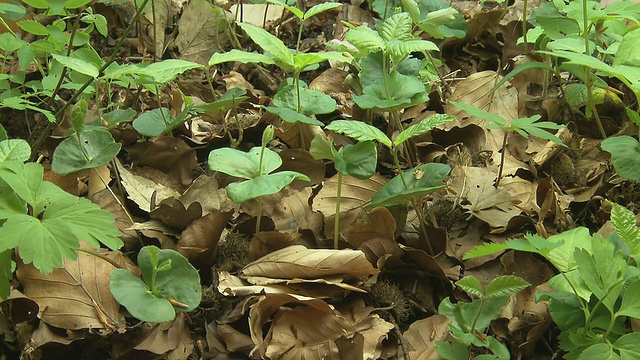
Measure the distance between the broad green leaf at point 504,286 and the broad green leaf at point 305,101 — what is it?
66cm

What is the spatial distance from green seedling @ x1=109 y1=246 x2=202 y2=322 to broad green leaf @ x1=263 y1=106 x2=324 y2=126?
0.46m

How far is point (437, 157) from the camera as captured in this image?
1.77 m

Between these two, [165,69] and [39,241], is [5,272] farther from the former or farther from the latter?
[165,69]

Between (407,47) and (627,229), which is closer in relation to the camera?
(627,229)

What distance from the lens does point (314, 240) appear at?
1.48m

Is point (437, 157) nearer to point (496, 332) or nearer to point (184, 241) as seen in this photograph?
point (496, 332)

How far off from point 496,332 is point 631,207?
0.56 metres

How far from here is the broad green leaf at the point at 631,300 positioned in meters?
1.13

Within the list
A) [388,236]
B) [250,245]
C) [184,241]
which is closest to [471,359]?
[388,236]

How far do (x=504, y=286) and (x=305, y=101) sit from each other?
0.74m

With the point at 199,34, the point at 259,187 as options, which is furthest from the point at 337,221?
the point at 199,34

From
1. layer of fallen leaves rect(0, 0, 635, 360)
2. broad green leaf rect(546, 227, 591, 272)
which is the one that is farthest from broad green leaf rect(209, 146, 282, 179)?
broad green leaf rect(546, 227, 591, 272)

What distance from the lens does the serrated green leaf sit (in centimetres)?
126

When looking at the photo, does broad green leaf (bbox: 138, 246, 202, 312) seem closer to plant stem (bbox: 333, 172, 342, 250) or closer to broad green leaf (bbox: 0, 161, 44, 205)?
broad green leaf (bbox: 0, 161, 44, 205)
